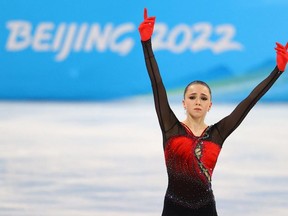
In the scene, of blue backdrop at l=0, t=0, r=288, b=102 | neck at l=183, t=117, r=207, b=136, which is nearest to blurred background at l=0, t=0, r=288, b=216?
blue backdrop at l=0, t=0, r=288, b=102

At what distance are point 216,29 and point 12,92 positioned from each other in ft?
6.96

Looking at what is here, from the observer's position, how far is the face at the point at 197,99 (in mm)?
4086

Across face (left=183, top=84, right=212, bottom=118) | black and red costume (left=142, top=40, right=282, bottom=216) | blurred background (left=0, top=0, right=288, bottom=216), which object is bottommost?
black and red costume (left=142, top=40, right=282, bottom=216)

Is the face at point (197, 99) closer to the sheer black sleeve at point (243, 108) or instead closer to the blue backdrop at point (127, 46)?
the sheer black sleeve at point (243, 108)

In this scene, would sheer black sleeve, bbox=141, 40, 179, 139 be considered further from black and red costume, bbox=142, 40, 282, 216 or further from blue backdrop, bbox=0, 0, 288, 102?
blue backdrop, bbox=0, 0, 288, 102

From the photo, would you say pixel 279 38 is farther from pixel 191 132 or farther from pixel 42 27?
pixel 191 132

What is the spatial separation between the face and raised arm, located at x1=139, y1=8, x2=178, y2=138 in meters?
0.10

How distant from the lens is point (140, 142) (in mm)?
7461

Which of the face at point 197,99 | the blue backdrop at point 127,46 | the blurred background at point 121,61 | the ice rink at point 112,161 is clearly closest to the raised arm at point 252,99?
the face at point 197,99

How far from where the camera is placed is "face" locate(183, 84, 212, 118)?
161 inches

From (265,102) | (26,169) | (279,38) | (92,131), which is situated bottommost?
(26,169)

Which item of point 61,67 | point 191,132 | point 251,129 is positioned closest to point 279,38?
point 251,129

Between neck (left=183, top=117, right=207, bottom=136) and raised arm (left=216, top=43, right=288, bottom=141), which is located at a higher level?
raised arm (left=216, top=43, right=288, bottom=141)

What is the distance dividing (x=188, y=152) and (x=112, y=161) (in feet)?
9.49
